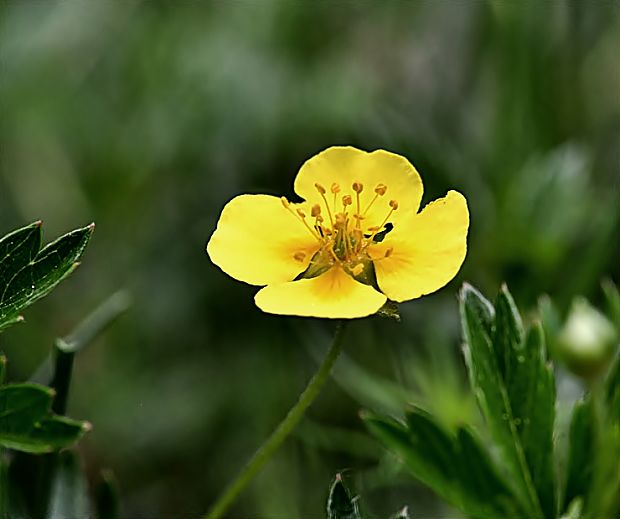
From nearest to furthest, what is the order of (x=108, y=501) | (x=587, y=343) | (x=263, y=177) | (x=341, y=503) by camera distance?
(x=341, y=503), (x=108, y=501), (x=587, y=343), (x=263, y=177)

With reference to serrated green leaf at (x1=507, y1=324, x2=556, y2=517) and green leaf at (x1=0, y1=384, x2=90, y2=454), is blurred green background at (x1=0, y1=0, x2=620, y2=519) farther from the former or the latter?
green leaf at (x1=0, y1=384, x2=90, y2=454)

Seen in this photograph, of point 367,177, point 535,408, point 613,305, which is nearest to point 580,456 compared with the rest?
point 535,408

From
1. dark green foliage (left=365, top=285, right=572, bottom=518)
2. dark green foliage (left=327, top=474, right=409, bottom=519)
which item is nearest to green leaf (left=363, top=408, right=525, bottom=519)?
dark green foliage (left=365, top=285, right=572, bottom=518)

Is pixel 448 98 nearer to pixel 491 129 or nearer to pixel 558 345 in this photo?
pixel 491 129

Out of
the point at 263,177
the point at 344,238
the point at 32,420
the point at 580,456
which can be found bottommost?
the point at 580,456

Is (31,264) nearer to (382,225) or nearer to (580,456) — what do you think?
(382,225)

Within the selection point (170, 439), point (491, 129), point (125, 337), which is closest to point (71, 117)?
point (125, 337)

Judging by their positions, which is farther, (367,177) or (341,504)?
(367,177)

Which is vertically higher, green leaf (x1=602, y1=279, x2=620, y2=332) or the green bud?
green leaf (x1=602, y1=279, x2=620, y2=332)
